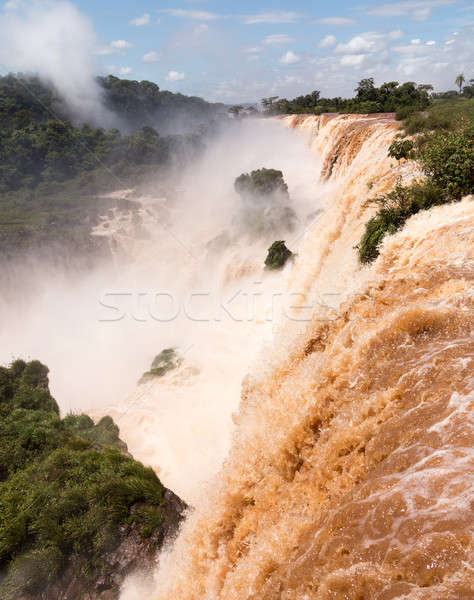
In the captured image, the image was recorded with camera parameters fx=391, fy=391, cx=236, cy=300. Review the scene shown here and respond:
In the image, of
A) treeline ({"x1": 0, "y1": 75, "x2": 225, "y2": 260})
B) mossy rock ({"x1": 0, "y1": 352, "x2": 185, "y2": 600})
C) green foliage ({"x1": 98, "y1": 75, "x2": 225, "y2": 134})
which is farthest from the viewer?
green foliage ({"x1": 98, "y1": 75, "x2": 225, "y2": 134})

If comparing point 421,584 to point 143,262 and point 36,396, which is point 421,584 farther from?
point 143,262

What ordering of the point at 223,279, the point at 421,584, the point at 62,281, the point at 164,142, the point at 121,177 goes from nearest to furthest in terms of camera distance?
the point at 421,584, the point at 223,279, the point at 62,281, the point at 121,177, the point at 164,142

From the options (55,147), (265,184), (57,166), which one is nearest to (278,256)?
(265,184)

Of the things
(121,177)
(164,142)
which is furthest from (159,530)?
(164,142)

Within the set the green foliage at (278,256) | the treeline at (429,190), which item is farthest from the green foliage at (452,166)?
the green foliage at (278,256)

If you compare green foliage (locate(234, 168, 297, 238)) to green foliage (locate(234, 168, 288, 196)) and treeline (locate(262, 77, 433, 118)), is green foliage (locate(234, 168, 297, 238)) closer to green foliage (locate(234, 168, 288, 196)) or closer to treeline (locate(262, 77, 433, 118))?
green foliage (locate(234, 168, 288, 196))

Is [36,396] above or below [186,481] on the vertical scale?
above

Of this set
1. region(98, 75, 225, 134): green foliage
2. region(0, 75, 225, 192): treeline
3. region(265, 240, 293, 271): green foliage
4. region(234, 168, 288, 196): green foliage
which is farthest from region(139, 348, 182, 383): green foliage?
region(98, 75, 225, 134): green foliage
